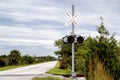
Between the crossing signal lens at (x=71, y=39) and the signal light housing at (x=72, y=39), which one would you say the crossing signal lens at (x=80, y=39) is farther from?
the crossing signal lens at (x=71, y=39)

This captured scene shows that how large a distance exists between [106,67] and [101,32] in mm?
2283

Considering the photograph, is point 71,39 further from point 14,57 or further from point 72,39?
point 14,57

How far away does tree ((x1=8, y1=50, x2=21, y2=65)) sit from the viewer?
93.8m

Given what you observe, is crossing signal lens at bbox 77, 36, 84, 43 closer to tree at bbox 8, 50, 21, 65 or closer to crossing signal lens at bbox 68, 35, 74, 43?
crossing signal lens at bbox 68, 35, 74, 43

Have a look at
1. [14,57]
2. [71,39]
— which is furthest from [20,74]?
[14,57]

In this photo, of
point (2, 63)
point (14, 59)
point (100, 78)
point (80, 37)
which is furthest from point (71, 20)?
point (14, 59)

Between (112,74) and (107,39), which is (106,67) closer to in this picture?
(112,74)

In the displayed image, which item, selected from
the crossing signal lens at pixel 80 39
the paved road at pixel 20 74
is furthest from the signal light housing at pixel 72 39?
the paved road at pixel 20 74

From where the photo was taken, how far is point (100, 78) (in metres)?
18.9

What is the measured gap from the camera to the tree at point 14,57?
9381cm

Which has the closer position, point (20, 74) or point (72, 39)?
point (72, 39)

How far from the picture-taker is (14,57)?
95188 mm

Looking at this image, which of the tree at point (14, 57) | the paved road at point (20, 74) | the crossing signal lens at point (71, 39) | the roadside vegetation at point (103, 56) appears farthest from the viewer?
the tree at point (14, 57)

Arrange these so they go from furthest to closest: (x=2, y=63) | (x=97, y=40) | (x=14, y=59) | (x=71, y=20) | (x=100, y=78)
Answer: (x=14, y=59)
(x=2, y=63)
(x=71, y=20)
(x=97, y=40)
(x=100, y=78)
